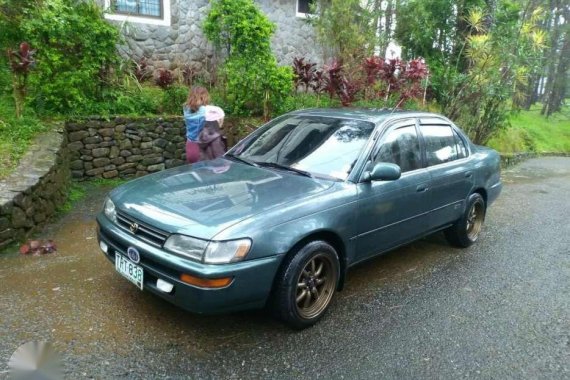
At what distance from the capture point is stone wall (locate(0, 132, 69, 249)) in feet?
14.4

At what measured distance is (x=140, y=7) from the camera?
377 inches

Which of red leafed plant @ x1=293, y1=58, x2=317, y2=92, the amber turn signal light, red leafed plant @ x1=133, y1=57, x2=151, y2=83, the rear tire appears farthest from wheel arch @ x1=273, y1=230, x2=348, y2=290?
red leafed plant @ x1=133, y1=57, x2=151, y2=83

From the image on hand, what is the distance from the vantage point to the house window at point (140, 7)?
9305 millimetres

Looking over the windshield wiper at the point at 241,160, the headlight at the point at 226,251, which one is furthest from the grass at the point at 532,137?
the headlight at the point at 226,251

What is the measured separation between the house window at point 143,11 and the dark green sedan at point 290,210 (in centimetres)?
634

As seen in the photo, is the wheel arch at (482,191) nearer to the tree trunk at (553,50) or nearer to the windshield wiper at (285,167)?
the windshield wiper at (285,167)

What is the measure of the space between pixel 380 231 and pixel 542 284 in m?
1.90

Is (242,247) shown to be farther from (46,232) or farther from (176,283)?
(46,232)

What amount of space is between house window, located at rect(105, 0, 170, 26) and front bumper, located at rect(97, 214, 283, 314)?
7.67 metres

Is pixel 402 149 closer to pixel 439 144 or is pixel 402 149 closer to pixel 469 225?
pixel 439 144

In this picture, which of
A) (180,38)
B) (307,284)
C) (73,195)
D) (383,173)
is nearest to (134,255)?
(307,284)

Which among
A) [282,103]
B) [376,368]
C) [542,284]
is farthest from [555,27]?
[376,368]

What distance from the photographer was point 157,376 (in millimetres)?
2758

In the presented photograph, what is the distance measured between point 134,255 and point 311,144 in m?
1.85
